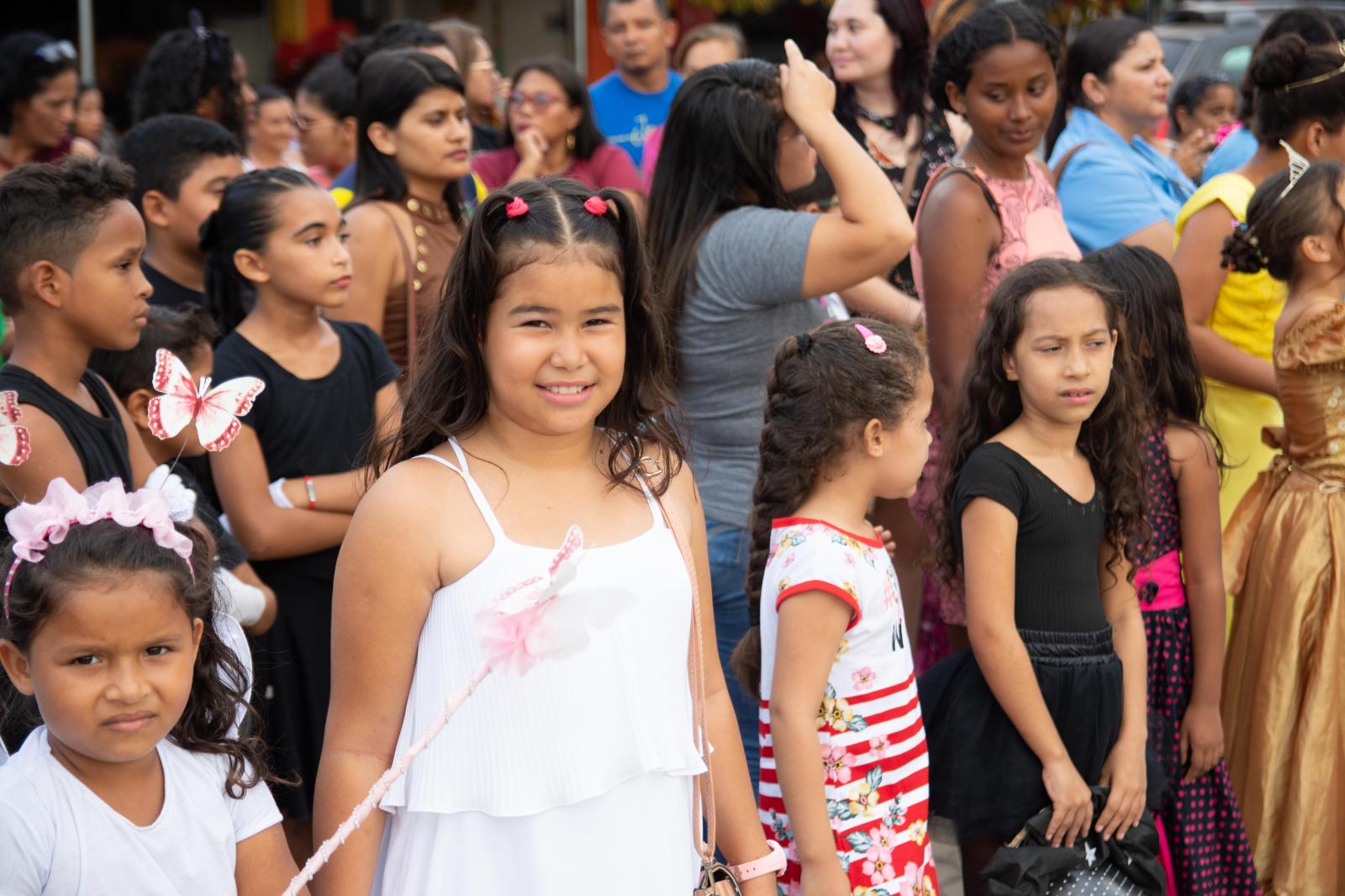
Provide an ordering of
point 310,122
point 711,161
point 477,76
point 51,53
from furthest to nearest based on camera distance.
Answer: point 310,122 → point 477,76 → point 51,53 → point 711,161

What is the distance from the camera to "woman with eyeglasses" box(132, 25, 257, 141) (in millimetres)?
5160

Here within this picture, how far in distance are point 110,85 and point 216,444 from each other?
1258 cm

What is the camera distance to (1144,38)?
17.3 ft

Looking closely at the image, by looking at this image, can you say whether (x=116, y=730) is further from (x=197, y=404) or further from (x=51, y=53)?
(x=51, y=53)

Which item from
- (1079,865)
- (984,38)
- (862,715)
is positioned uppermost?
(984,38)

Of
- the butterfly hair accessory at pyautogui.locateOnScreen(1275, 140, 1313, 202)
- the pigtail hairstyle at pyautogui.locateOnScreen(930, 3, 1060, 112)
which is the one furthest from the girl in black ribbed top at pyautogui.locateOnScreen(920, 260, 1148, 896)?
the butterfly hair accessory at pyautogui.locateOnScreen(1275, 140, 1313, 202)

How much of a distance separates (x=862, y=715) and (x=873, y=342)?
27.6 inches

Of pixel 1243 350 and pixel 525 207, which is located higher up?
pixel 525 207

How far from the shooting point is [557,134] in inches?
215

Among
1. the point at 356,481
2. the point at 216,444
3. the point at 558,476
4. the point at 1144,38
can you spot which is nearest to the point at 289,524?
the point at 356,481

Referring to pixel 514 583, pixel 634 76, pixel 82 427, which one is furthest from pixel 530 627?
pixel 634 76

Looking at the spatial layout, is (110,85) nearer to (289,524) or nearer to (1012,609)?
(289,524)

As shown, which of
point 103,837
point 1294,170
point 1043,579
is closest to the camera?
point 103,837

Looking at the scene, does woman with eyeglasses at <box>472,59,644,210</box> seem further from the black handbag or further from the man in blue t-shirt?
the black handbag
